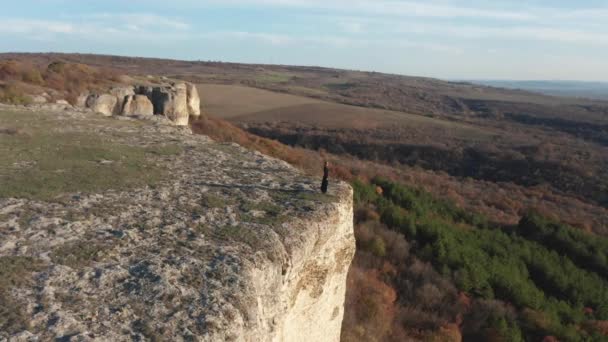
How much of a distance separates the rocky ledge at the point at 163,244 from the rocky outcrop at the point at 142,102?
1070 centimetres

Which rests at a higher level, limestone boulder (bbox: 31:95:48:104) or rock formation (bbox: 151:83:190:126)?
limestone boulder (bbox: 31:95:48:104)

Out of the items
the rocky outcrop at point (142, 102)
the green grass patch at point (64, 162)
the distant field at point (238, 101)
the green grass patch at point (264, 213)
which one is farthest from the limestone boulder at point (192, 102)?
the green grass patch at point (264, 213)

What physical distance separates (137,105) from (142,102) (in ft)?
1.92

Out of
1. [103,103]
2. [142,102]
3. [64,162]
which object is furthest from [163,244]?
[142,102]

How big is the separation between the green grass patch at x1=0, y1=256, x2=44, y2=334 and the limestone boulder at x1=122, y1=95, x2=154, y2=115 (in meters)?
16.5

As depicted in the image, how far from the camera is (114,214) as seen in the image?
5.33 metres

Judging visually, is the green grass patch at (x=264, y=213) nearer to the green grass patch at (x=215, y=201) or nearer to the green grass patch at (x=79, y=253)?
the green grass patch at (x=215, y=201)

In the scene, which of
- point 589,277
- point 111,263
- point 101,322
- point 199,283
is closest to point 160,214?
point 111,263

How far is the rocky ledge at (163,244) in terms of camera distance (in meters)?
3.68

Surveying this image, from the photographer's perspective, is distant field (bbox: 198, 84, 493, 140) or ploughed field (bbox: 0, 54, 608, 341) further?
distant field (bbox: 198, 84, 493, 140)

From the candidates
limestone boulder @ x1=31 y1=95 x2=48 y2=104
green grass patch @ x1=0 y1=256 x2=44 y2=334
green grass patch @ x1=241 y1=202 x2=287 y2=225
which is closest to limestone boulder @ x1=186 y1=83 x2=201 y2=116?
limestone boulder @ x1=31 y1=95 x2=48 y2=104

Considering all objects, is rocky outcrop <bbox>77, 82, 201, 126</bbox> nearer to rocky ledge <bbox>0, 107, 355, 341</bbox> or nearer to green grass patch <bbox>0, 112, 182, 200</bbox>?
green grass patch <bbox>0, 112, 182, 200</bbox>

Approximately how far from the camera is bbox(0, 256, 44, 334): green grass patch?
3.36 metres

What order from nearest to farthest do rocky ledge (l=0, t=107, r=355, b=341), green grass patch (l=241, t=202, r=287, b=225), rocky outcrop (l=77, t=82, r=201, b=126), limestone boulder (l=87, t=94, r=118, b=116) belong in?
1. rocky ledge (l=0, t=107, r=355, b=341)
2. green grass patch (l=241, t=202, r=287, b=225)
3. limestone boulder (l=87, t=94, r=118, b=116)
4. rocky outcrop (l=77, t=82, r=201, b=126)
